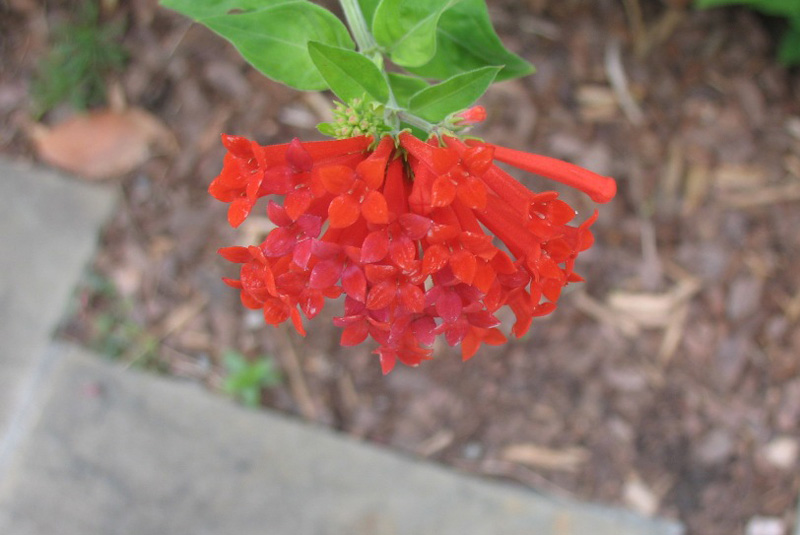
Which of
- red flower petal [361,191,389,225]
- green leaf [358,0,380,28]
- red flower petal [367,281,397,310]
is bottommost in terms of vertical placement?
red flower petal [367,281,397,310]

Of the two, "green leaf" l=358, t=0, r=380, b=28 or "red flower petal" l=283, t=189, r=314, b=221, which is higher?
"green leaf" l=358, t=0, r=380, b=28

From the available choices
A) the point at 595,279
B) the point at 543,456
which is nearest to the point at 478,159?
the point at 595,279

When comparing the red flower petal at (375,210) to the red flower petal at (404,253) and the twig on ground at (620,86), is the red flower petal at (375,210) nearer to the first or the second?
the red flower petal at (404,253)

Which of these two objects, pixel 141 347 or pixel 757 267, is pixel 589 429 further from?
pixel 141 347

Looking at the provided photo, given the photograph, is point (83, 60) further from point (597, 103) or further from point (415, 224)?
point (415, 224)

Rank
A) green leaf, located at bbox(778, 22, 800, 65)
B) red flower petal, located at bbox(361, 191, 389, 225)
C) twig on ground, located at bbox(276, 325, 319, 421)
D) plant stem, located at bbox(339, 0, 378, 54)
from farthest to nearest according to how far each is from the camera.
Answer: twig on ground, located at bbox(276, 325, 319, 421) < green leaf, located at bbox(778, 22, 800, 65) < plant stem, located at bbox(339, 0, 378, 54) < red flower petal, located at bbox(361, 191, 389, 225)

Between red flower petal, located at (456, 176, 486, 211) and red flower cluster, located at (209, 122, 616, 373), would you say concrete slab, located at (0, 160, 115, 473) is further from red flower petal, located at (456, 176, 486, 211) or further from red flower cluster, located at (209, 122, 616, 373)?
red flower petal, located at (456, 176, 486, 211)

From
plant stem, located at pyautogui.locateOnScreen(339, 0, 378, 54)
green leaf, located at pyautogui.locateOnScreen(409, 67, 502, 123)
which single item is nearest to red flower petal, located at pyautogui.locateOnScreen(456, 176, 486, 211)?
green leaf, located at pyautogui.locateOnScreen(409, 67, 502, 123)
